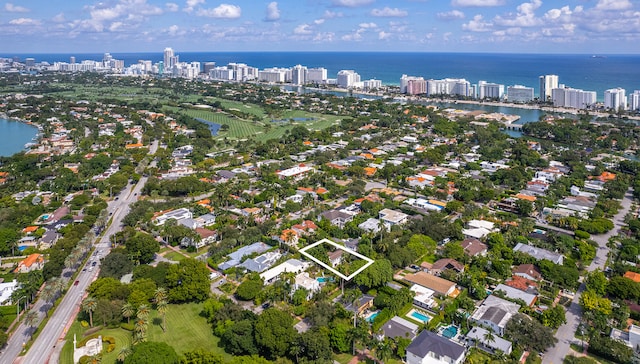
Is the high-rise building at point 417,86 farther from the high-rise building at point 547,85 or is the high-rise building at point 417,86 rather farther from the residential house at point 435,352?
the residential house at point 435,352

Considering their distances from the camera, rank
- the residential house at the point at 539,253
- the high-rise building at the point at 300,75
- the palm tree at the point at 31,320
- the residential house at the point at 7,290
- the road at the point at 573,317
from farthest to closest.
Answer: the high-rise building at the point at 300,75
the residential house at the point at 539,253
the residential house at the point at 7,290
the palm tree at the point at 31,320
the road at the point at 573,317

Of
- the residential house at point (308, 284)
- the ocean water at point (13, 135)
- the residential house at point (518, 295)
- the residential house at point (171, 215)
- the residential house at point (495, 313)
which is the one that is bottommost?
the residential house at point (495, 313)

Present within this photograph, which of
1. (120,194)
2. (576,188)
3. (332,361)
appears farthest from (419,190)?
(120,194)

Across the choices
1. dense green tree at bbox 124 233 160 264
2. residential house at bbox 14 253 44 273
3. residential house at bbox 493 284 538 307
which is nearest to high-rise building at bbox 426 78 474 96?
residential house at bbox 493 284 538 307

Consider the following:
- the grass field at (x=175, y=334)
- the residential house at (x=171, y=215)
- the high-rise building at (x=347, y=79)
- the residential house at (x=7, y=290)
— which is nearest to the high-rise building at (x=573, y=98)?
the high-rise building at (x=347, y=79)

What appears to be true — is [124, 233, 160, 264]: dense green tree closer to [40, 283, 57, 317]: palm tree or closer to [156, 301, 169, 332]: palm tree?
[40, 283, 57, 317]: palm tree

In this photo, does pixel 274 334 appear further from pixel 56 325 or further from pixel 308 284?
pixel 56 325
